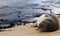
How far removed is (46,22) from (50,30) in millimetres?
103

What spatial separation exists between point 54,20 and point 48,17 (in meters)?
0.07

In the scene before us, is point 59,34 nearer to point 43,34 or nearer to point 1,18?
point 43,34

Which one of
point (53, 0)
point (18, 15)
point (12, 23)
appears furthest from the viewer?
point (53, 0)

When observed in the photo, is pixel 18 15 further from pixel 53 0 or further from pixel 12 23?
pixel 53 0

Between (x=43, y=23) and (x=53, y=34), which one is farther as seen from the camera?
(x=43, y=23)

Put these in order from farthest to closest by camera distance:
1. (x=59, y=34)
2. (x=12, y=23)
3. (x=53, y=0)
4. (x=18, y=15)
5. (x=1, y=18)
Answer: (x=53, y=0), (x=18, y=15), (x=1, y=18), (x=12, y=23), (x=59, y=34)

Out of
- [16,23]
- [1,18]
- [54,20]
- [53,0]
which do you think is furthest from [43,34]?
[53,0]

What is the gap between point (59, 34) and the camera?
1509mm

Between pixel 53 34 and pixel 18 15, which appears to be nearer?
pixel 53 34

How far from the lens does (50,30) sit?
1671mm

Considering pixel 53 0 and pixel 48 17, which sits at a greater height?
pixel 53 0

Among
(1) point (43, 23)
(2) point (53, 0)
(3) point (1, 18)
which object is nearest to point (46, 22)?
(1) point (43, 23)

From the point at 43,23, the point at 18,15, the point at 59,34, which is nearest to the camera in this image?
the point at 59,34

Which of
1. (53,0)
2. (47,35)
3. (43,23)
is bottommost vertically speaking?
(47,35)
